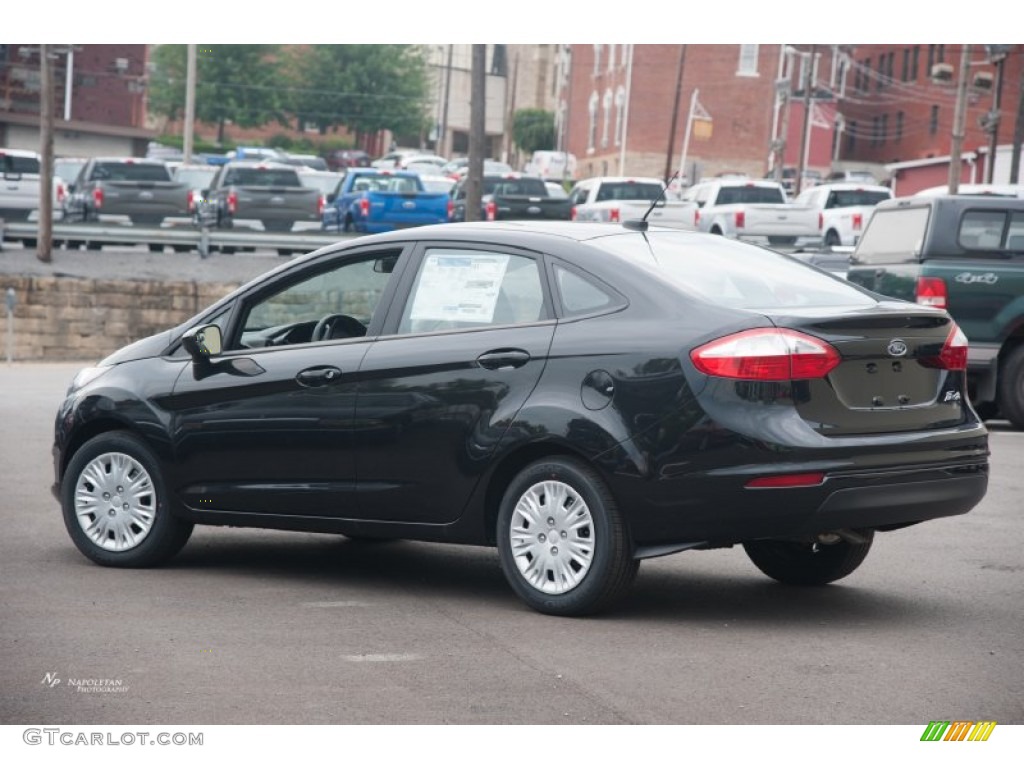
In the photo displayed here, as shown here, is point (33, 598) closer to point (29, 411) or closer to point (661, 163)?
point (29, 411)

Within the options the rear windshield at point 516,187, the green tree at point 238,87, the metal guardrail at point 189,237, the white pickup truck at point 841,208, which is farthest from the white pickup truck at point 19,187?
the green tree at point 238,87

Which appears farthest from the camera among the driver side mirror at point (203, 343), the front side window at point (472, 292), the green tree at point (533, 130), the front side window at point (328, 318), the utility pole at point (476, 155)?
the green tree at point (533, 130)

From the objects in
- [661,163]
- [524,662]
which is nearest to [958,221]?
[524,662]

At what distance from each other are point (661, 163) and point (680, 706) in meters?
77.4

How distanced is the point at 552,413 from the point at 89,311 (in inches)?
1093

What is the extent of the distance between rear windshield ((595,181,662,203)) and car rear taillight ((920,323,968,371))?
32.5 meters

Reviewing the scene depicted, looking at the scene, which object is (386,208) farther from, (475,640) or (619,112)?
(619,112)

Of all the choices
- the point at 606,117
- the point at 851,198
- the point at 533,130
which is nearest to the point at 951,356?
the point at 851,198

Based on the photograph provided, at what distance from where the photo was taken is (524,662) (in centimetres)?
632

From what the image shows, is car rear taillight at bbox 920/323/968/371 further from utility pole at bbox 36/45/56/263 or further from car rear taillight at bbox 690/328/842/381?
utility pole at bbox 36/45/56/263

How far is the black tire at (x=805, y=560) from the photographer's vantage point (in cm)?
798

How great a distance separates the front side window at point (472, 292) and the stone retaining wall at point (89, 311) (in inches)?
1025

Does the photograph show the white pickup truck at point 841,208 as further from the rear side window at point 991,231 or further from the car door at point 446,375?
the car door at point 446,375

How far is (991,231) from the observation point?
16.0 metres
